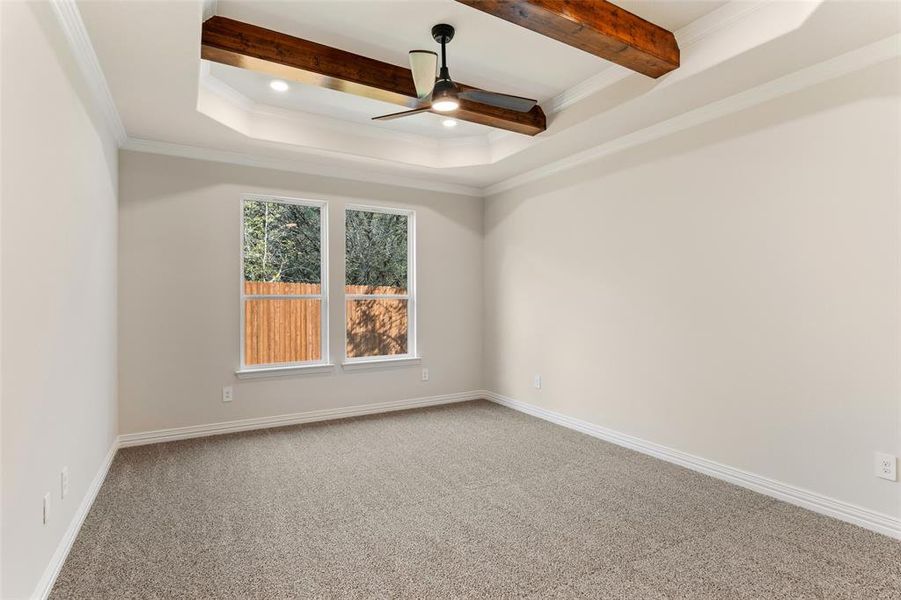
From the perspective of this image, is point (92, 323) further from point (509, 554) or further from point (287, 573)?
point (509, 554)

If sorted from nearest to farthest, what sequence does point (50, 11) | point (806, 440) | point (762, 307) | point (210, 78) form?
point (50, 11) → point (806, 440) → point (762, 307) → point (210, 78)

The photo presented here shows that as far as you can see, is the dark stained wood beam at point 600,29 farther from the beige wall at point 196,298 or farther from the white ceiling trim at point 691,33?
the beige wall at point 196,298

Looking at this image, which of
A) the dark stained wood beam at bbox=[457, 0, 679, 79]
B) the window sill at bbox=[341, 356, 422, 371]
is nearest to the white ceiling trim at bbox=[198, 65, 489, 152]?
the dark stained wood beam at bbox=[457, 0, 679, 79]

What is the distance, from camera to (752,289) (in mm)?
3037

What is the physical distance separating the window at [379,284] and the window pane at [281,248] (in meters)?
0.34

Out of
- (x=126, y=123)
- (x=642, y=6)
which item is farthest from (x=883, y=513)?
(x=126, y=123)

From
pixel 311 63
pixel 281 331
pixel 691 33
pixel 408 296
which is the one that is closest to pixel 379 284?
pixel 408 296

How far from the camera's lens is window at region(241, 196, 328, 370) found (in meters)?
4.43

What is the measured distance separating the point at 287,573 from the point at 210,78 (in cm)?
318

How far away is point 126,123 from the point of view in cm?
350

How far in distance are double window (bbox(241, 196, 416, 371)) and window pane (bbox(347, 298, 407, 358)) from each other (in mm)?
10

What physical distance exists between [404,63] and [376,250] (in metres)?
2.22

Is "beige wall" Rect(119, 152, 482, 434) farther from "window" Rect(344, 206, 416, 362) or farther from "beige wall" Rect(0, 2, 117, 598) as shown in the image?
"beige wall" Rect(0, 2, 117, 598)

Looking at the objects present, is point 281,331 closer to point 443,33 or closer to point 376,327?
point 376,327
